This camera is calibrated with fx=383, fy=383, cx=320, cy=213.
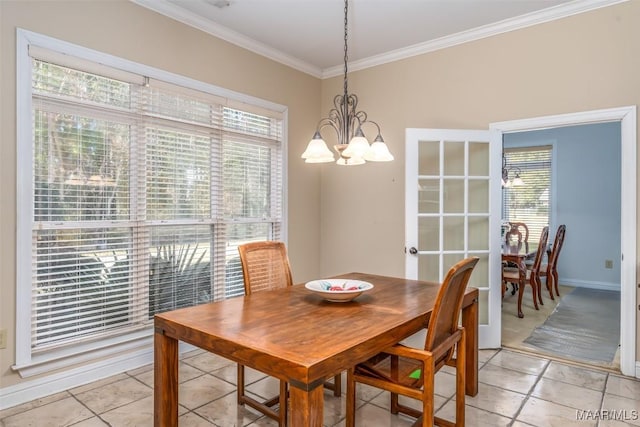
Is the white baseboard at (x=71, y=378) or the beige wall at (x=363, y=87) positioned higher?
the beige wall at (x=363, y=87)

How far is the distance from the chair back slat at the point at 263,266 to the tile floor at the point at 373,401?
74 centimetres

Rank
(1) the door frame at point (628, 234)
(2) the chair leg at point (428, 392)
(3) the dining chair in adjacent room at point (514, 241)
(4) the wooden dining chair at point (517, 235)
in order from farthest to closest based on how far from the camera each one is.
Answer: (4) the wooden dining chair at point (517, 235) → (3) the dining chair in adjacent room at point (514, 241) → (1) the door frame at point (628, 234) → (2) the chair leg at point (428, 392)

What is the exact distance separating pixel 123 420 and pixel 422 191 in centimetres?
275

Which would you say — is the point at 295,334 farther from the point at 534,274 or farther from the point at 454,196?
the point at 534,274

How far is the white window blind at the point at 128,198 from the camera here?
2.49 meters

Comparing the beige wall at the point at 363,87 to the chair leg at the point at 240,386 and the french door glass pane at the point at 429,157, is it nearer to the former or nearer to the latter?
the french door glass pane at the point at 429,157

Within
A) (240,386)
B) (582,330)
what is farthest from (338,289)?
(582,330)

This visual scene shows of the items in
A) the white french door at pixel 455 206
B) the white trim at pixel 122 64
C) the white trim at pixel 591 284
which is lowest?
the white trim at pixel 591 284

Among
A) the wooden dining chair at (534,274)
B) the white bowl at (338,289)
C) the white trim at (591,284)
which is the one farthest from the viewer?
the white trim at (591,284)

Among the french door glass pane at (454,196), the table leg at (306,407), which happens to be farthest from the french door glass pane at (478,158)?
the table leg at (306,407)

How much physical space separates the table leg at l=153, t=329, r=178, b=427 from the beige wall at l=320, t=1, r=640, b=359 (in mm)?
2647

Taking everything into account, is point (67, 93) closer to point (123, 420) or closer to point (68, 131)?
point (68, 131)

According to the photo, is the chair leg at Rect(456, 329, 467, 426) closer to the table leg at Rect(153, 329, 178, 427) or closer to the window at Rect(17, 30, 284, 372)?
the table leg at Rect(153, 329, 178, 427)

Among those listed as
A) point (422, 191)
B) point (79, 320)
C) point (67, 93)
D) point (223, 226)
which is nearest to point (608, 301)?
point (422, 191)
